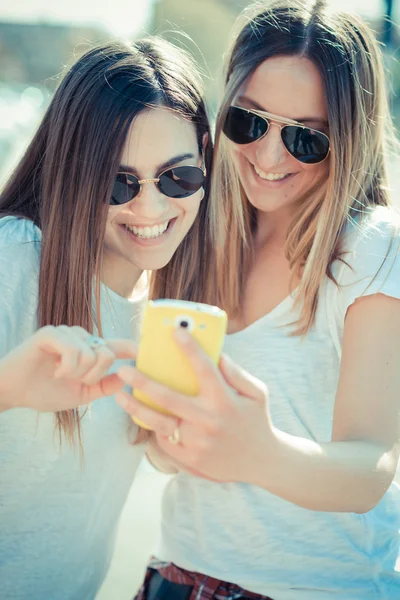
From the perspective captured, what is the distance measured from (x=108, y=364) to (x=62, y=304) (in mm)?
734

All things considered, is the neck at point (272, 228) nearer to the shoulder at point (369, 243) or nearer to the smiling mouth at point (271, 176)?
the smiling mouth at point (271, 176)

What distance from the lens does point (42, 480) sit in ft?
7.13

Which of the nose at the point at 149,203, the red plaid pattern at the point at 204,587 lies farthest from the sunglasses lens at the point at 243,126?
the red plaid pattern at the point at 204,587

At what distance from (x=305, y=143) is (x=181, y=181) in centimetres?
40

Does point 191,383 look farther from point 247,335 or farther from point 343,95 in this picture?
point 343,95

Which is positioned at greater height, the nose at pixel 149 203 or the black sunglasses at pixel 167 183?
the black sunglasses at pixel 167 183

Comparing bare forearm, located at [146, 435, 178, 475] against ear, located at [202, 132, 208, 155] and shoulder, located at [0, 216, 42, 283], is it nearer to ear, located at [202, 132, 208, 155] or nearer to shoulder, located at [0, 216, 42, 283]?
shoulder, located at [0, 216, 42, 283]

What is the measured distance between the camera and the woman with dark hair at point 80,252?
216cm

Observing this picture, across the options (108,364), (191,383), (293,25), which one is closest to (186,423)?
(191,383)

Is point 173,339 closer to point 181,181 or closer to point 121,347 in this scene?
point 121,347

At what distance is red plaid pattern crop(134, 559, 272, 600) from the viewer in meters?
2.09

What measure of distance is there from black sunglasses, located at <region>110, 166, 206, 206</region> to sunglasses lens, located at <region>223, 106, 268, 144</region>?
0.17 metres

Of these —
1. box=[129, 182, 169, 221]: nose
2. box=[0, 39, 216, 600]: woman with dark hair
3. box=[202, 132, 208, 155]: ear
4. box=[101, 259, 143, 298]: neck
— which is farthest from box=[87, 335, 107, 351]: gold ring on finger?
box=[202, 132, 208, 155]: ear

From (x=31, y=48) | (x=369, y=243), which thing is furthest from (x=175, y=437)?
(x=31, y=48)
